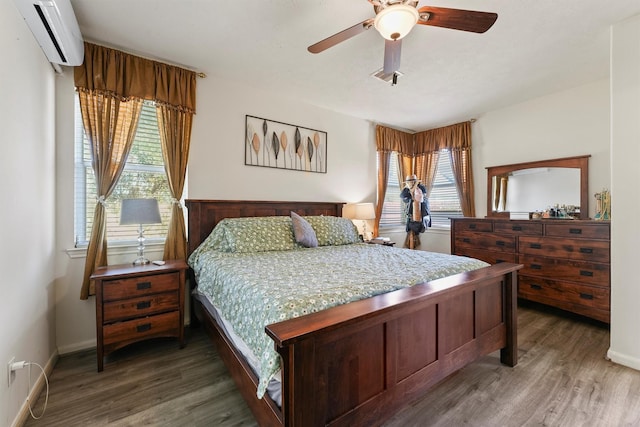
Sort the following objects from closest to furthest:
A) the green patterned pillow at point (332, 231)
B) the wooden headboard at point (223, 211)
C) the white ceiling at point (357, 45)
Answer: the white ceiling at point (357, 45), the wooden headboard at point (223, 211), the green patterned pillow at point (332, 231)

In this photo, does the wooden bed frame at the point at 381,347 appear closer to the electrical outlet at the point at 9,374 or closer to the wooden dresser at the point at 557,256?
the electrical outlet at the point at 9,374

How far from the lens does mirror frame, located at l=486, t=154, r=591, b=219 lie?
3.12 meters

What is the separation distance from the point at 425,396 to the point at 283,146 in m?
2.79

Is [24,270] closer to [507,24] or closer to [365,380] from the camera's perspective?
[365,380]

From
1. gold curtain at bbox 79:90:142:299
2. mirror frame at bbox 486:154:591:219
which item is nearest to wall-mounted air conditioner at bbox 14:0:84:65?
gold curtain at bbox 79:90:142:299

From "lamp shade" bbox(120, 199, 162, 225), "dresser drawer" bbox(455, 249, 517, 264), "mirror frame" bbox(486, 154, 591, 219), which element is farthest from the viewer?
"dresser drawer" bbox(455, 249, 517, 264)

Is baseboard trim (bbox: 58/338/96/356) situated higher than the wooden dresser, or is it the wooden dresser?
the wooden dresser

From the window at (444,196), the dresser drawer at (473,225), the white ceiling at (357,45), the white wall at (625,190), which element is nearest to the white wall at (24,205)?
the white ceiling at (357,45)

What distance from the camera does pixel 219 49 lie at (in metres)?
2.40

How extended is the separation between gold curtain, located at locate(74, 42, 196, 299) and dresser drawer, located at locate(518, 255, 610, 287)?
3.71 metres

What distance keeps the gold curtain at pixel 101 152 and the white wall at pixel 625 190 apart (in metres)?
3.92

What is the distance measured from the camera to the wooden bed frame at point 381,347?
104 centimetres

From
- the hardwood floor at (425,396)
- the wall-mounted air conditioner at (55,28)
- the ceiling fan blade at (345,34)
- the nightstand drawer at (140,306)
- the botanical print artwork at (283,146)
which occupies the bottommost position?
the hardwood floor at (425,396)

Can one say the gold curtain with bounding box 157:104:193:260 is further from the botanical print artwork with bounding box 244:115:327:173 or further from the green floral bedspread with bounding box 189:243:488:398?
the botanical print artwork with bounding box 244:115:327:173
